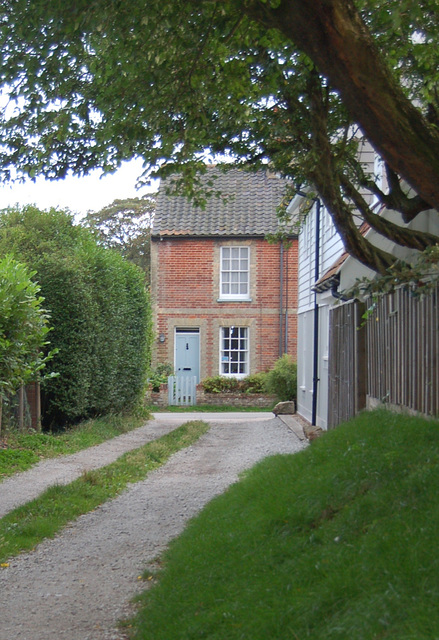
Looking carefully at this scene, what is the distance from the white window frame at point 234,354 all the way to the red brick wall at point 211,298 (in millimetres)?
215

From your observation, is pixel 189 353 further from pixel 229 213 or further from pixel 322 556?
pixel 322 556

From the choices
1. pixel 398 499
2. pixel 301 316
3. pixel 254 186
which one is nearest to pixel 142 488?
pixel 398 499

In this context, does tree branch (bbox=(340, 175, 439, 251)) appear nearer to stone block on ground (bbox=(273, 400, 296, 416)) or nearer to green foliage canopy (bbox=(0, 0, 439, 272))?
green foliage canopy (bbox=(0, 0, 439, 272))

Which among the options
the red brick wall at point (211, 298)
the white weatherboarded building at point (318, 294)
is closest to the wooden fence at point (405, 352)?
the white weatherboarded building at point (318, 294)

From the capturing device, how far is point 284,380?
24594mm

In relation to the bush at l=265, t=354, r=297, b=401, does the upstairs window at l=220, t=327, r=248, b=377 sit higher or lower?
higher

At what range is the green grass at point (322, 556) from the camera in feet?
13.8

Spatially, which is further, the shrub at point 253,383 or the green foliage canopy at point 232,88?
the shrub at point 253,383

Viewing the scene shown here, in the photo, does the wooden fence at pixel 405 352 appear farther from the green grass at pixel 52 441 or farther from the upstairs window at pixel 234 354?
the upstairs window at pixel 234 354

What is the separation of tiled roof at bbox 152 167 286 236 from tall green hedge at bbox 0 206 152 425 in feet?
28.7

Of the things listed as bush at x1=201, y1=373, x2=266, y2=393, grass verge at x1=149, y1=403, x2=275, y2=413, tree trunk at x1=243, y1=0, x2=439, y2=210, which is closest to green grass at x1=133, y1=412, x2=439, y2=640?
tree trunk at x1=243, y1=0, x2=439, y2=210

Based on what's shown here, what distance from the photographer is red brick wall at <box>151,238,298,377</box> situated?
30.7 metres

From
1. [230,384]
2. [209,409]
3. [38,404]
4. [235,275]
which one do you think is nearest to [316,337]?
[38,404]

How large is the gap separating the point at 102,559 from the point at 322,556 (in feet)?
9.44
